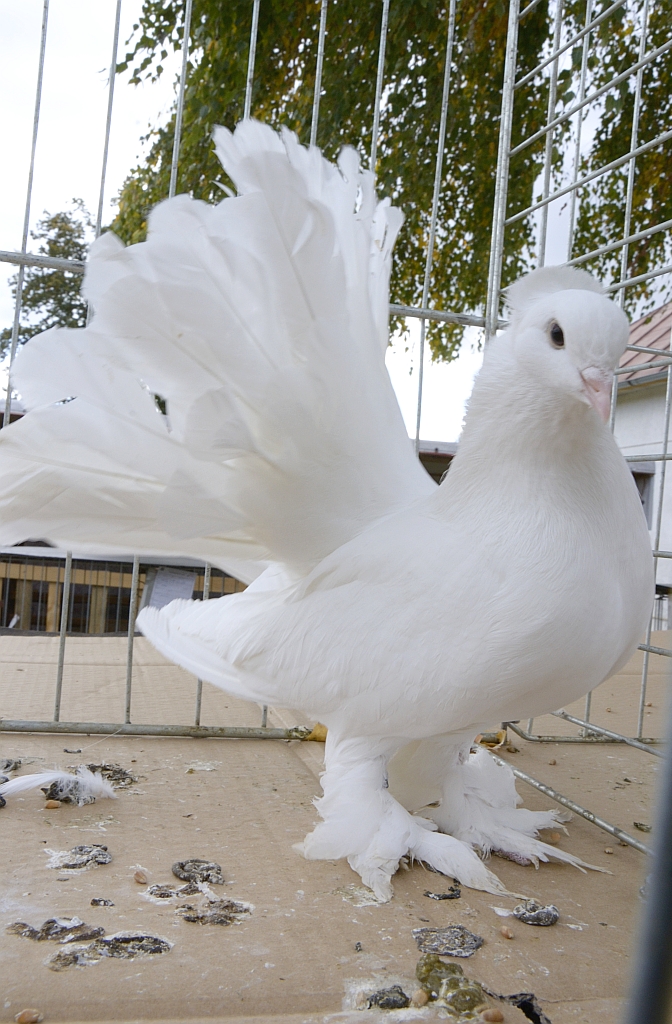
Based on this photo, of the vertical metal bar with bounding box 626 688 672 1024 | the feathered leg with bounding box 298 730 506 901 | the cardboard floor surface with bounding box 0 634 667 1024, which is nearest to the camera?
the vertical metal bar with bounding box 626 688 672 1024

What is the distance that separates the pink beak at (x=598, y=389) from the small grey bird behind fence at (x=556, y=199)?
0.59m

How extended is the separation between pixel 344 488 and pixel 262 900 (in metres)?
0.91

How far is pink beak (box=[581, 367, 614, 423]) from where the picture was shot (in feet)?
4.55

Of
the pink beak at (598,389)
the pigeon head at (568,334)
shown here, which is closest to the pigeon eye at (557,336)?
the pigeon head at (568,334)

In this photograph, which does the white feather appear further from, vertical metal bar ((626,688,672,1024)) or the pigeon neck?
vertical metal bar ((626,688,672,1024))

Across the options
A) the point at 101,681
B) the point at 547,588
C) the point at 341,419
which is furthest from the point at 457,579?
the point at 101,681

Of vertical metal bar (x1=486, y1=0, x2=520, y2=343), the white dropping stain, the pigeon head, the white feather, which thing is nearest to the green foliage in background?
vertical metal bar (x1=486, y1=0, x2=520, y2=343)

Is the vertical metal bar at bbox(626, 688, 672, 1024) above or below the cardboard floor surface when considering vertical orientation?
above

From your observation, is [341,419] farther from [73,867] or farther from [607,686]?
[607,686]

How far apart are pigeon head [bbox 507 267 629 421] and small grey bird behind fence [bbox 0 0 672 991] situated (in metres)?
0.34

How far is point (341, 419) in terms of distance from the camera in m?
1.81

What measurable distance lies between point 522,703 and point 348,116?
360 centimetres

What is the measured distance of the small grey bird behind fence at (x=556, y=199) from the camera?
2.27m

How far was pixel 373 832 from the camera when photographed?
172 cm
